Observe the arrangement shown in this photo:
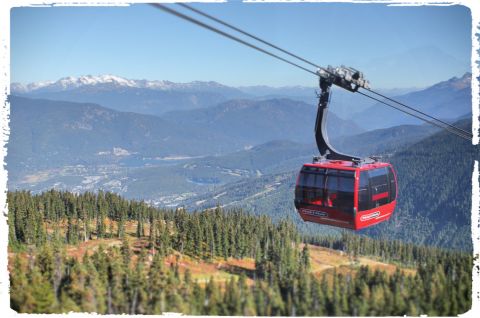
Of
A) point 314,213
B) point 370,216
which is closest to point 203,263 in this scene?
point 314,213

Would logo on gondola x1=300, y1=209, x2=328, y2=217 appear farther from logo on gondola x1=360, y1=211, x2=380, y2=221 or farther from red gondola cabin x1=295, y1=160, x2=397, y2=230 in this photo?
logo on gondola x1=360, y1=211, x2=380, y2=221

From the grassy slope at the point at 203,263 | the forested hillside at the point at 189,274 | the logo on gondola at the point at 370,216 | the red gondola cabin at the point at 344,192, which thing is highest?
the red gondola cabin at the point at 344,192

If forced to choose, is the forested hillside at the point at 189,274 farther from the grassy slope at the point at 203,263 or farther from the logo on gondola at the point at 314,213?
the logo on gondola at the point at 314,213

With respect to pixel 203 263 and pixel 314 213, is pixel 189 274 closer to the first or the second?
pixel 314 213

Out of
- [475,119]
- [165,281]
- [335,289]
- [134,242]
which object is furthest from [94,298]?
[134,242]

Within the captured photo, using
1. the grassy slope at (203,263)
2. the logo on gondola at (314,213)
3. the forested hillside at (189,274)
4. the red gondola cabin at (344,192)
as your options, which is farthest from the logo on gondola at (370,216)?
the grassy slope at (203,263)

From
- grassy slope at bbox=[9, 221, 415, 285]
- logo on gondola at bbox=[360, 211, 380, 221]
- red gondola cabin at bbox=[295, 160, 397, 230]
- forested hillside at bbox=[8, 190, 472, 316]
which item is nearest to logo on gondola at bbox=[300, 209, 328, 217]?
red gondola cabin at bbox=[295, 160, 397, 230]
